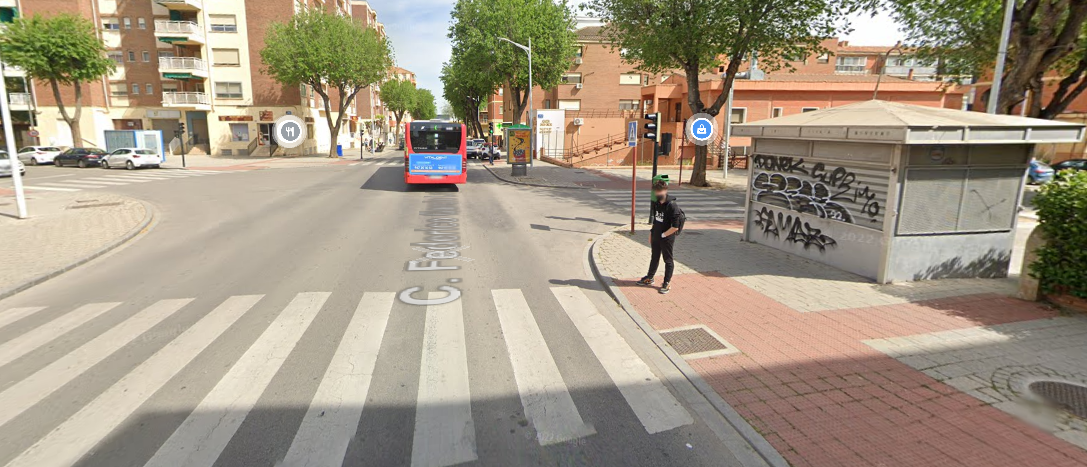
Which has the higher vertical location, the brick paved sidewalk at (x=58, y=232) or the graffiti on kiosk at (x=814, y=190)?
the graffiti on kiosk at (x=814, y=190)

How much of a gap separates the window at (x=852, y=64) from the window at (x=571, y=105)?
1214 inches

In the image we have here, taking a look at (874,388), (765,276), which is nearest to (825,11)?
(765,276)

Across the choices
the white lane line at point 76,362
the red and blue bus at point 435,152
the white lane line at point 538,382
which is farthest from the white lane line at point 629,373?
the red and blue bus at point 435,152

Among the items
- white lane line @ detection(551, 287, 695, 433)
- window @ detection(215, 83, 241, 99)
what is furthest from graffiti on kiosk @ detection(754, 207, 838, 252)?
window @ detection(215, 83, 241, 99)

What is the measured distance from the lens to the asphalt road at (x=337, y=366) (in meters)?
3.89

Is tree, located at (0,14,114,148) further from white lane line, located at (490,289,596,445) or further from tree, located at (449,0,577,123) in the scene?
white lane line, located at (490,289,596,445)

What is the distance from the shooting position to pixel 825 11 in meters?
19.4

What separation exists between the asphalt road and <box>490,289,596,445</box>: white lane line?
19 mm

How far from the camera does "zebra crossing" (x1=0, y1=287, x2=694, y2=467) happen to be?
3.88m

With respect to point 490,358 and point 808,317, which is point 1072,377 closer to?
point 808,317

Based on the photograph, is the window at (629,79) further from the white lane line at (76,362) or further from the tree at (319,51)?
the white lane line at (76,362)

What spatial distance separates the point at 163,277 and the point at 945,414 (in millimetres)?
10381

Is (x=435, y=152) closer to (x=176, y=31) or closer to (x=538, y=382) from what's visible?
(x=538, y=382)

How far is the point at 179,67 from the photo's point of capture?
4412cm
